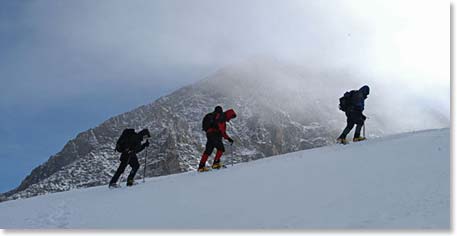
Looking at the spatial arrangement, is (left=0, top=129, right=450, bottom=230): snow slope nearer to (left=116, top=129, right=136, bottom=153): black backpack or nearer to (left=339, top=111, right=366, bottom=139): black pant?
(left=116, top=129, right=136, bottom=153): black backpack

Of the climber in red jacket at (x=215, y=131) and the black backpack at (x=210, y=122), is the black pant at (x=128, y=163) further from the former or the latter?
the black backpack at (x=210, y=122)

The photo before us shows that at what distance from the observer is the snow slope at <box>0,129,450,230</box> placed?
7.70 m

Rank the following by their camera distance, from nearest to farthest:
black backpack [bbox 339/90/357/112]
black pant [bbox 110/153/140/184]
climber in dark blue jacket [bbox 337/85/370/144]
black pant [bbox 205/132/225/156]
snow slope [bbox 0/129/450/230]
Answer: snow slope [bbox 0/129/450/230] < black pant [bbox 110/153/140/184] < black pant [bbox 205/132/225/156] < climber in dark blue jacket [bbox 337/85/370/144] < black backpack [bbox 339/90/357/112]

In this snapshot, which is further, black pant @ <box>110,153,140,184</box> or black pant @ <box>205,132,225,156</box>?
black pant @ <box>205,132,225,156</box>

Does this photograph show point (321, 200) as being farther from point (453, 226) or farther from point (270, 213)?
point (453, 226)

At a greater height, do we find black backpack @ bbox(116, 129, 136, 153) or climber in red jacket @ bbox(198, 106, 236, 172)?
climber in red jacket @ bbox(198, 106, 236, 172)

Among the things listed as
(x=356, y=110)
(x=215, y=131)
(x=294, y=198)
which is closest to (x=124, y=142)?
(x=215, y=131)

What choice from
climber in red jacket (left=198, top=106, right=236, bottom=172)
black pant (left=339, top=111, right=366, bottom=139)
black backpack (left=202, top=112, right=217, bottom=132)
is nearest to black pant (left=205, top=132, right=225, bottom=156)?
climber in red jacket (left=198, top=106, right=236, bottom=172)

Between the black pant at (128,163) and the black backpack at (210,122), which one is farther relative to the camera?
the black backpack at (210,122)

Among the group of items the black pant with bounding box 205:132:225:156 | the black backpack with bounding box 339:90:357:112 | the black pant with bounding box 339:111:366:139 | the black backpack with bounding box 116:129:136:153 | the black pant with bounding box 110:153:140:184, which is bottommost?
the black pant with bounding box 110:153:140:184

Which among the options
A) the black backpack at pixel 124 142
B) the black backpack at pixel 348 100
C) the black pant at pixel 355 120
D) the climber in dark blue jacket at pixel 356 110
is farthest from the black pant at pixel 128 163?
the black backpack at pixel 348 100

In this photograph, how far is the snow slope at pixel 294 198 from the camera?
770 cm

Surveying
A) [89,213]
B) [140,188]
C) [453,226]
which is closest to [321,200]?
[453,226]

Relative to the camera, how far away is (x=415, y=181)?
897 centimetres
